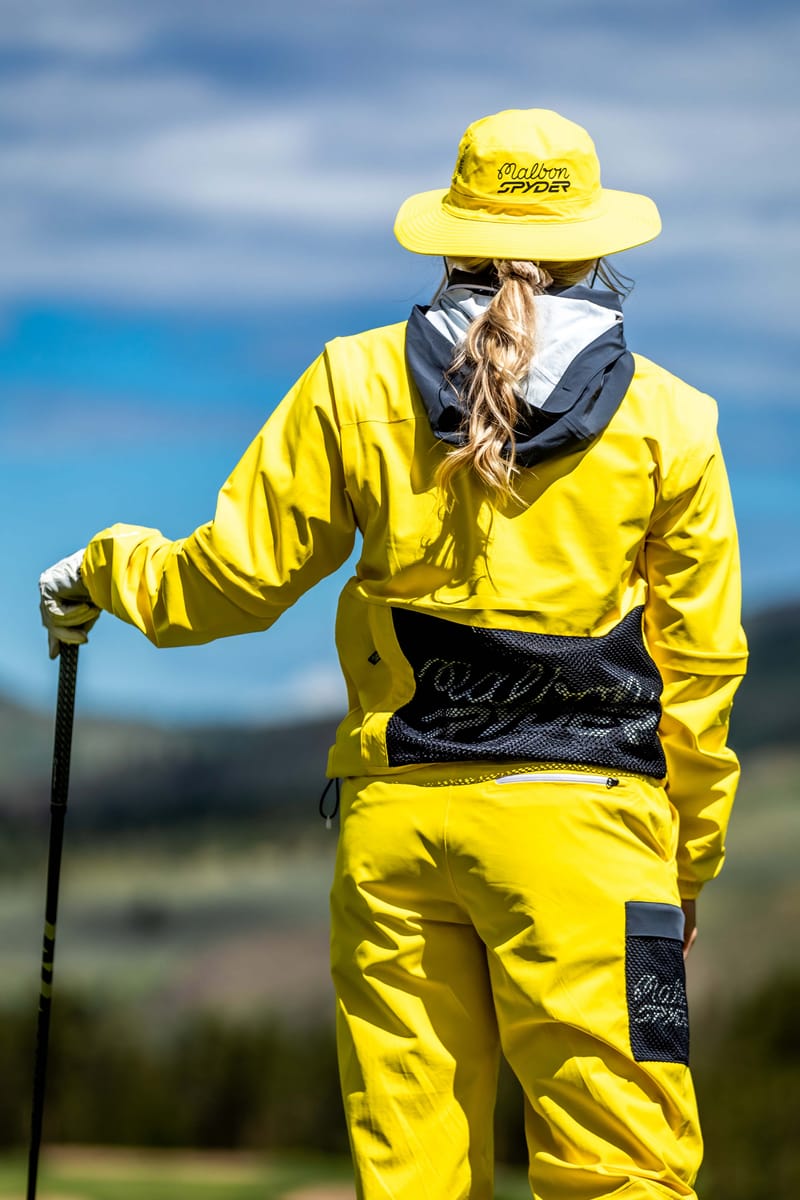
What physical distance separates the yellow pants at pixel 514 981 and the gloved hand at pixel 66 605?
55cm

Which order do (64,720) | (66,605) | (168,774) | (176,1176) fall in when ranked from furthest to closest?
(168,774) < (176,1176) < (64,720) < (66,605)

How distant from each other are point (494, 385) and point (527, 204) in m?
0.29

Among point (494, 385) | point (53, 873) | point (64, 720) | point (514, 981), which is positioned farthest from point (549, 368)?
point (53, 873)

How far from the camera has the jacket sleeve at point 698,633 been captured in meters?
2.06

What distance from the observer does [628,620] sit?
6.77 feet

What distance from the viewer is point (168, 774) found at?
7992mm

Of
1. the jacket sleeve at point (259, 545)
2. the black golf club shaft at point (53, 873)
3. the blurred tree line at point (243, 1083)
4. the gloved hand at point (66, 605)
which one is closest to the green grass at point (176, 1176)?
the blurred tree line at point (243, 1083)

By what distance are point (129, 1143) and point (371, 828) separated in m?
4.39

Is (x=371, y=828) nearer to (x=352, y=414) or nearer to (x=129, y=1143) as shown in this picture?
(x=352, y=414)

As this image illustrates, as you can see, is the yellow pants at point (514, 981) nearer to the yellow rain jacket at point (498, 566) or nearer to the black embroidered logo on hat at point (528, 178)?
Result: the yellow rain jacket at point (498, 566)

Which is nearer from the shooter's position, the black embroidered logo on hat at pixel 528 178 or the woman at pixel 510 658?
the woman at pixel 510 658

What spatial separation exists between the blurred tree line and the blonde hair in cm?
402

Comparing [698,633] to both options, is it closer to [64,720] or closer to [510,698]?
[510,698]

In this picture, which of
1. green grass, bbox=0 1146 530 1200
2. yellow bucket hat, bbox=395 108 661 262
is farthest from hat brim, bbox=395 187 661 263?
green grass, bbox=0 1146 530 1200
